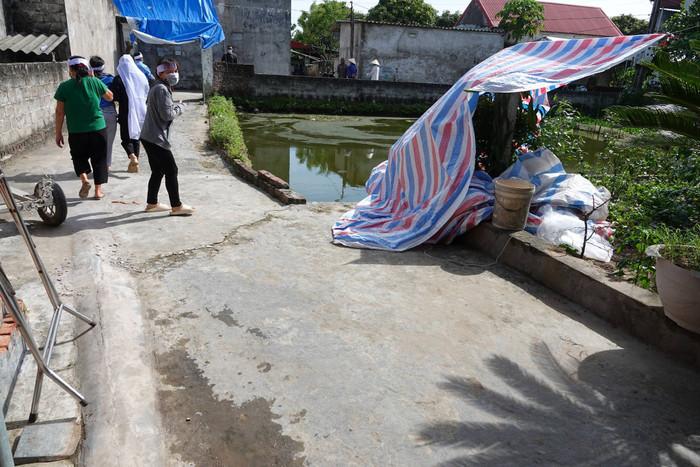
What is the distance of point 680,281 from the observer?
2947 millimetres

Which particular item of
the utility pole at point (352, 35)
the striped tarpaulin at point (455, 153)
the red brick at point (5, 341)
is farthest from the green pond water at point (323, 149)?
the utility pole at point (352, 35)

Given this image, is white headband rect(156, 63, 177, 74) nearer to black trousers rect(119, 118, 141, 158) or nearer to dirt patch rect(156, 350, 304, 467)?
black trousers rect(119, 118, 141, 158)

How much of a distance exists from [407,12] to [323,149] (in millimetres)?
31800

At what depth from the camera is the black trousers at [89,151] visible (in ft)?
17.7

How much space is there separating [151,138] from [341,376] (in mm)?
3531

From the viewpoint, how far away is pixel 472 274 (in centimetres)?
436

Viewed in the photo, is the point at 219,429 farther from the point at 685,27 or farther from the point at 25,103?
the point at 685,27

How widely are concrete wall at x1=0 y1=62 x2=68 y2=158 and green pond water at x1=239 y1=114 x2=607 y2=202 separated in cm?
396

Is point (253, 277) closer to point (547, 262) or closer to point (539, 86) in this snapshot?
point (547, 262)

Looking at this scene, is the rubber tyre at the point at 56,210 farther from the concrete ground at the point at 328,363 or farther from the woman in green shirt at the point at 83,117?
the woman in green shirt at the point at 83,117

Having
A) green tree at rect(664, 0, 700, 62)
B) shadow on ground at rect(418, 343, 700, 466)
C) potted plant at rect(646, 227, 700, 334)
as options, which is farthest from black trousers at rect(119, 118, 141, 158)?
green tree at rect(664, 0, 700, 62)

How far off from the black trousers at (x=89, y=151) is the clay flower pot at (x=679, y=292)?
5.52 m

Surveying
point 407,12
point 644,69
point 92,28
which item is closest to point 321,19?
point 407,12

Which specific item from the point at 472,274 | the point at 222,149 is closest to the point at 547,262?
the point at 472,274
